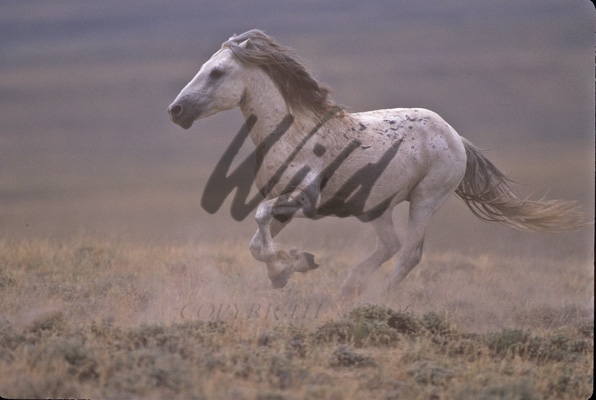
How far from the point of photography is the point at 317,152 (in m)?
6.75

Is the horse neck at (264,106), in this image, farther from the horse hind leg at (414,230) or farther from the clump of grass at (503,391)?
the clump of grass at (503,391)

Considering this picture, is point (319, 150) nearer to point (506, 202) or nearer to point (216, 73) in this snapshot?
point (216, 73)

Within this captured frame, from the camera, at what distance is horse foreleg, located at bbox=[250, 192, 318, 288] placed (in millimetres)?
6457

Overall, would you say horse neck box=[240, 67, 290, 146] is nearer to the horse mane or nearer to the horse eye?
the horse mane

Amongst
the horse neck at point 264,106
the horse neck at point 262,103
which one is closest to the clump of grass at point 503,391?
the horse neck at point 264,106

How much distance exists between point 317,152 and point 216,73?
1.09 meters

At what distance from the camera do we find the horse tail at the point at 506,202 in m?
7.96

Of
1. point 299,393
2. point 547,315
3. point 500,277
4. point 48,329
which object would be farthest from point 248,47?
point 500,277

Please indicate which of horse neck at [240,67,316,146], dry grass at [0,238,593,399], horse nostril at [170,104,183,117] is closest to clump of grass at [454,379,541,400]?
dry grass at [0,238,593,399]

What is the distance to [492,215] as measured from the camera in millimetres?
8172

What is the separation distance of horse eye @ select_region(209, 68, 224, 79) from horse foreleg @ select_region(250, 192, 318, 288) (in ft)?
3.70

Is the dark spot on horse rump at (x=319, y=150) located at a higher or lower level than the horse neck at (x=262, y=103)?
lower

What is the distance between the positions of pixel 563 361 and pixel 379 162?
2277 millimetres

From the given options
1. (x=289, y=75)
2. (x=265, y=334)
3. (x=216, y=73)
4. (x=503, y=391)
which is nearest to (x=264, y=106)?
(x=289, y=75)
